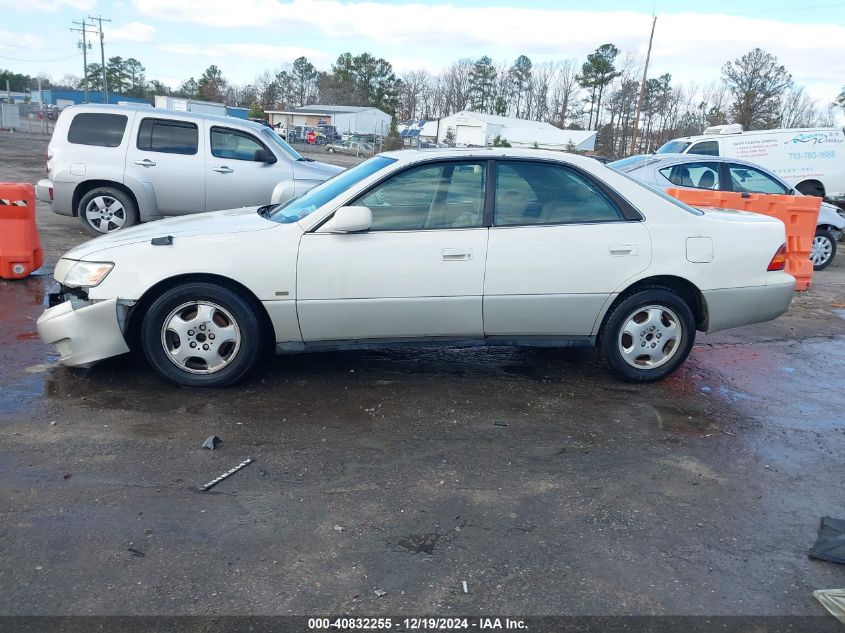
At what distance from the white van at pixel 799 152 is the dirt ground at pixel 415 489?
11.9 metres

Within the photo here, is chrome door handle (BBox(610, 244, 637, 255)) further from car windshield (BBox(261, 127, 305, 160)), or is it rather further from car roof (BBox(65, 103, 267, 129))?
car windshield (BBox(261, 127, 305, 160))

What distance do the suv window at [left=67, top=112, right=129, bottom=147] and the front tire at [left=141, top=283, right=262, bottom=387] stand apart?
6408 mm

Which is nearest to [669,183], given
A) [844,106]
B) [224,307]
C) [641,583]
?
[224,307]

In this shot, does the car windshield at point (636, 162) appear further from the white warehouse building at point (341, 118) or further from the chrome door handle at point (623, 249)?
the white warehouse building at point (341, 118)

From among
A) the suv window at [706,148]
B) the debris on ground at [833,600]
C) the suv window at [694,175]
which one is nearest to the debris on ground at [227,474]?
the debris on ground at [833,600]

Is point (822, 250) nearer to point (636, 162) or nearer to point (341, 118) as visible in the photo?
point (636, 162)

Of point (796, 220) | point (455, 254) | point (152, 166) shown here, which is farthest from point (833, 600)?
point (152, 166)

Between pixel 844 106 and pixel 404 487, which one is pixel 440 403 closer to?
pixel 404 487

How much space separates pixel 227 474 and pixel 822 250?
11.1 meters

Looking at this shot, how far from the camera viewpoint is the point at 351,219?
4.48 m

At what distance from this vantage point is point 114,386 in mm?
4754

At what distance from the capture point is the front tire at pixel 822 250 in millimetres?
11398

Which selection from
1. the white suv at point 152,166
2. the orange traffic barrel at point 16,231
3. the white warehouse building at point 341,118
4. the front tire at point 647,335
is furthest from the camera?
the white warehouse building at point 341,118

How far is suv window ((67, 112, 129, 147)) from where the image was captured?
9.88 m
